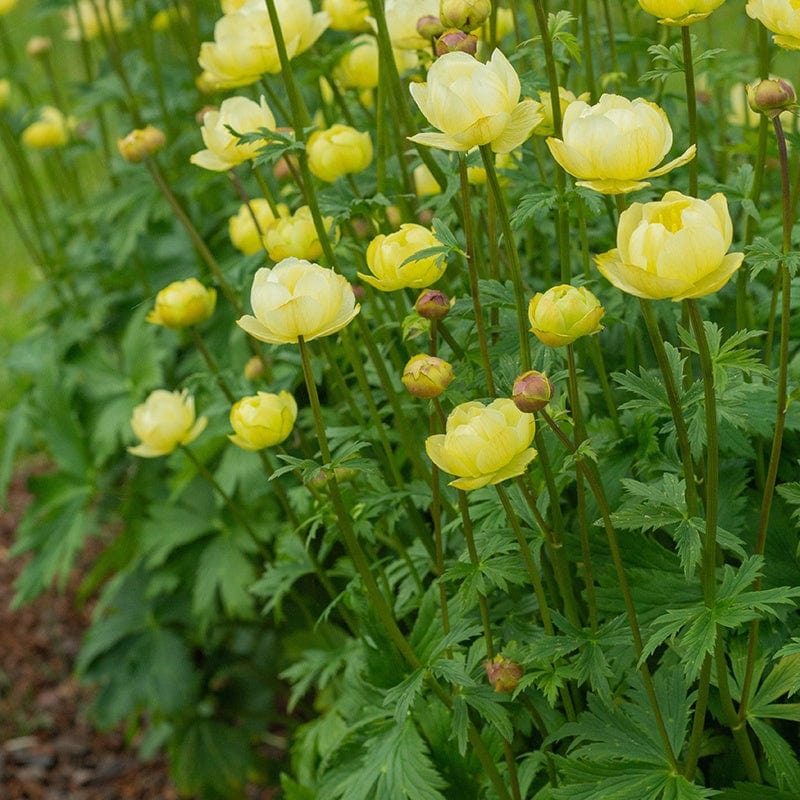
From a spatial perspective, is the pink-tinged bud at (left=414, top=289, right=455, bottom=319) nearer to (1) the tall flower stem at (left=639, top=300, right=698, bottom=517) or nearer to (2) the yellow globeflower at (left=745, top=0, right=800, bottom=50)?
(1) the tall flower stem at (left=639, top=300, right=698, bottom=517)

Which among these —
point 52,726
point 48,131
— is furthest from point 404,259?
point 52,726

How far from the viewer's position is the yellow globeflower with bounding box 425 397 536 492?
2.92 feet

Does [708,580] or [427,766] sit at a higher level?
[708,580]

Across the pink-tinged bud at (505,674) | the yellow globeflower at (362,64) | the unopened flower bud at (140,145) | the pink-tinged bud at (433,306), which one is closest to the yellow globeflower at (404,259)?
the pink-tinged bud at (433,306)

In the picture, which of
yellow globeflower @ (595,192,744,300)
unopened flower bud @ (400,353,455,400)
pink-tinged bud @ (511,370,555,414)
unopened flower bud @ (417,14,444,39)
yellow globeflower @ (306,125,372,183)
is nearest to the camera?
yellow globeflower @ (595,192,744,300)

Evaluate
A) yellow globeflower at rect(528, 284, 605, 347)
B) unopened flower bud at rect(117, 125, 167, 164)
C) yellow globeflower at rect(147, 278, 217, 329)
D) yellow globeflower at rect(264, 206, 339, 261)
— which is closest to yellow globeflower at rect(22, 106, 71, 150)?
unopened flower bud at rect(117, 125, 167, 164)

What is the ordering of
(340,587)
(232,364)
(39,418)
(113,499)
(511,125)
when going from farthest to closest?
(113,499), (39,418), (232,364), (340,587), (511,125)

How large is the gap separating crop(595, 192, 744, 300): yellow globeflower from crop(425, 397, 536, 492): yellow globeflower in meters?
0.16

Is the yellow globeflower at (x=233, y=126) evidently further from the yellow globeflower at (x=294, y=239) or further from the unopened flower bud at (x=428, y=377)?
the unopened flower bud at (x=428, y=377)

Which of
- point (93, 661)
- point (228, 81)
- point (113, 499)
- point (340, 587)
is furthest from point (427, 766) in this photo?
point (113, 499)

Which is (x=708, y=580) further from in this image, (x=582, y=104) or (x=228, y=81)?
(x=228, y=81)

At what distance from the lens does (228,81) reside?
1301 mm

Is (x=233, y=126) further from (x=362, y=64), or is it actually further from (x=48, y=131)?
(x=48, y=131)

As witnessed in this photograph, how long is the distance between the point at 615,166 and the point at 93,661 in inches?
66.8
